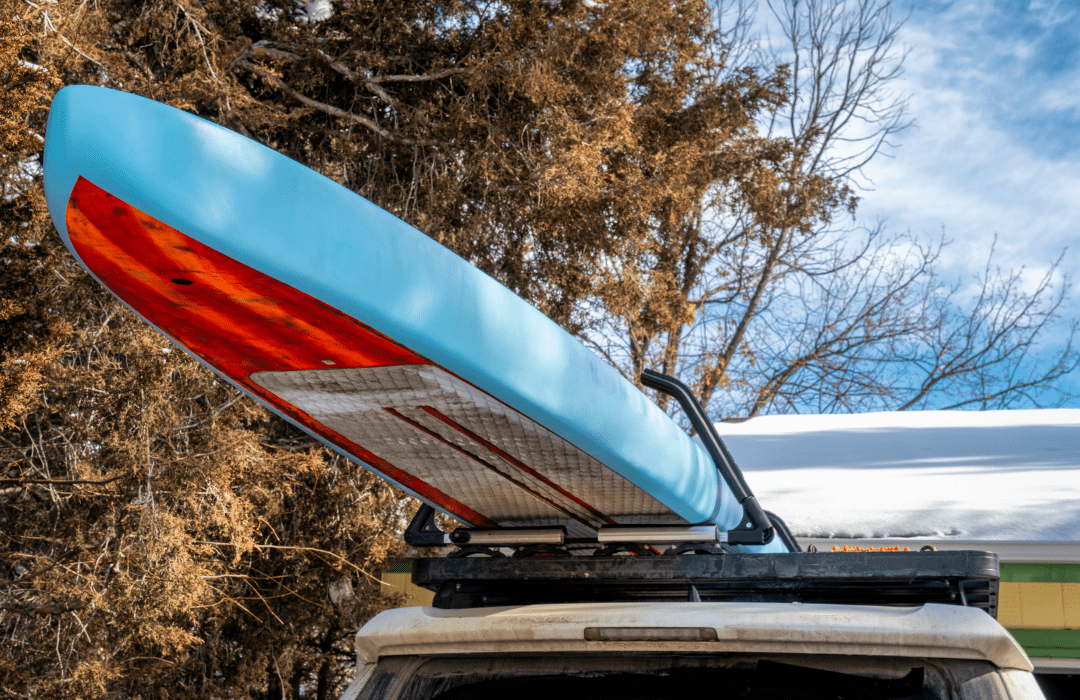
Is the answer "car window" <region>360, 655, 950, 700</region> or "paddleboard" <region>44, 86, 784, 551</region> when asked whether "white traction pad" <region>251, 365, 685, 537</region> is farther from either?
"car window" <region>360, 655, 950, 700</region>

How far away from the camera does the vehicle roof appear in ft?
4.79

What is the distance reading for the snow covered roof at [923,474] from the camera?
20.5 feet

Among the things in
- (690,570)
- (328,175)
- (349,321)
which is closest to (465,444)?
(349,321)

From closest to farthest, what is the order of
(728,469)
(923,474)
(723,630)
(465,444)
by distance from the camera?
(723,630) → (465,444) → (728,469) → (923,474)

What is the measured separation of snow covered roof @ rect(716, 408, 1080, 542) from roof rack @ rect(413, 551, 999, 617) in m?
4.49

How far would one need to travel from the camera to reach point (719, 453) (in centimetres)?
235

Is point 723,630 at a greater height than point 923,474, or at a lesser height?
lesser

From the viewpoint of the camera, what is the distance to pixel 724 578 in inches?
77.0

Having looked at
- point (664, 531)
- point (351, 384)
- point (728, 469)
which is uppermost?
point (351, 384)

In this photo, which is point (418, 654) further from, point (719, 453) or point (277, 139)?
point (277, 139)

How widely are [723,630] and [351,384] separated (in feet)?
2.94

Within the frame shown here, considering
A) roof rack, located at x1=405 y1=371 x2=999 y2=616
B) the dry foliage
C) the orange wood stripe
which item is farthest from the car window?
the dry foliage

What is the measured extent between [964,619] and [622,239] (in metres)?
6.70

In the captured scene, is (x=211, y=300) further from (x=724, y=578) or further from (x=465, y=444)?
(x=724, y=578)
